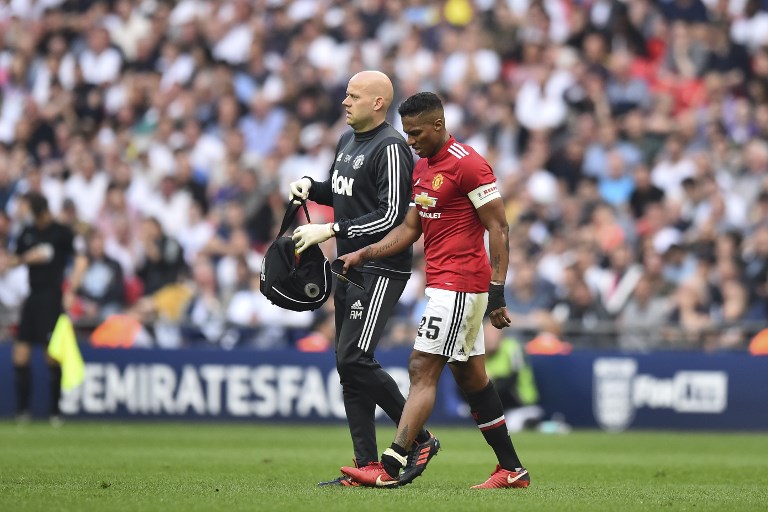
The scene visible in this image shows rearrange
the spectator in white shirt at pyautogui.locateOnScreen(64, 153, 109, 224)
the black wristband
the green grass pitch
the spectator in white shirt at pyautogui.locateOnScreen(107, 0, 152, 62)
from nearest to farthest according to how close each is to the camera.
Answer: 1. the green grass pitch
2. the black wristband
3. the spectator in white shirt at pyautogui.locateOnScreen(64, 153, 109, 224)
4. the spectator in white shirt at pyautogui.locateOnScreen(107, 0, 152, 62)

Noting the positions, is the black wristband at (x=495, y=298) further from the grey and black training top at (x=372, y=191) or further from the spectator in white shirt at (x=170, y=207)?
the spectator in white shirt at (x=170, y=207)

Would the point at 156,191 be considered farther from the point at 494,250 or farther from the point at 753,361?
the point at 494,250

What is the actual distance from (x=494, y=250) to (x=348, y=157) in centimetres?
132

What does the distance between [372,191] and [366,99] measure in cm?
61

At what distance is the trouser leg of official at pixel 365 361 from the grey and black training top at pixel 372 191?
161 mm

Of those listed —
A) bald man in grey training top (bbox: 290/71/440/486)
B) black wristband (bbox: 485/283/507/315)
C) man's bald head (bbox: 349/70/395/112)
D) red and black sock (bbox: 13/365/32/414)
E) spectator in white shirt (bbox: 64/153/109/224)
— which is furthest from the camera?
spectator in white shirt (bbox: 64/153/109/224)

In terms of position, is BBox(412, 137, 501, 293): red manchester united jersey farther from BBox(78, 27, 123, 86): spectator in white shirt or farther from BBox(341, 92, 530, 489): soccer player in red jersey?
BBox(78, 27, 123, 86): spectator in white shirt

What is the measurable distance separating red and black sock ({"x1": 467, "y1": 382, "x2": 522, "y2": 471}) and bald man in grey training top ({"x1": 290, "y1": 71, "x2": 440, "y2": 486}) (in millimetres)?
357

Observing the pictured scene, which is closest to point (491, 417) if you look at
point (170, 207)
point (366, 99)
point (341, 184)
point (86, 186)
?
point (341, 184)

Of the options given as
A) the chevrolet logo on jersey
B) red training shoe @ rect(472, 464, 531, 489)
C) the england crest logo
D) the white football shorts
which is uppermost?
the chevrolet logo on jersey

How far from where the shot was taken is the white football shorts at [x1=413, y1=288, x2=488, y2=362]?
898 centimetres

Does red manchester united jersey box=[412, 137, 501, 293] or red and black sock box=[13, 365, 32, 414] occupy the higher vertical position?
red manchester united jersey box=[412, 137, 501, 293]

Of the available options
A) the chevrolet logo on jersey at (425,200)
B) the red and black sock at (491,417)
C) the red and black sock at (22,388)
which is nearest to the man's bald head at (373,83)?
the chevrolet logo on jersey at (425,200)

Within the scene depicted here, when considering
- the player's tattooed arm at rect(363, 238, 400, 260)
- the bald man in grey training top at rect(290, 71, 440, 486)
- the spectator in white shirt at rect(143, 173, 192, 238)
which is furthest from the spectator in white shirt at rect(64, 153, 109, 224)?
the player's tattooed arm at rect(363, 238, 400, 260)
